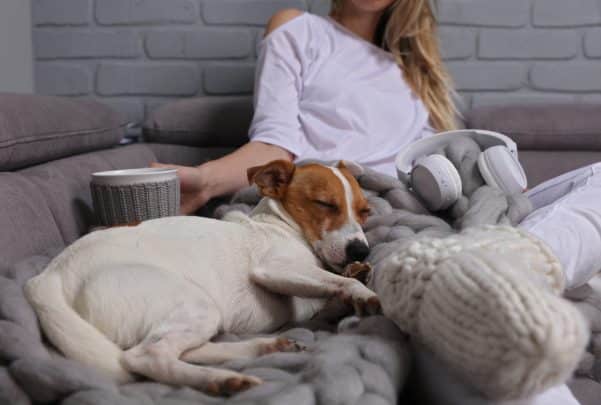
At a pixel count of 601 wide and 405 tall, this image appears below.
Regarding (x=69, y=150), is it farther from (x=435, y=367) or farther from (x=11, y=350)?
(x=435, y=367)

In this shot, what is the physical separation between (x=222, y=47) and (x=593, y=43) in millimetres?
1216

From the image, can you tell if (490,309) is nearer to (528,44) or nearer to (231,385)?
(231,385)

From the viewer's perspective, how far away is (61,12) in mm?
1892

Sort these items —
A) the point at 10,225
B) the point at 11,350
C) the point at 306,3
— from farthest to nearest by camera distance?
the point at 306,3 < the point at 10,225 < the point at 11,350

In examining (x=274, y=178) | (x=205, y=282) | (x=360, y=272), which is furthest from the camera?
(x=274, y=178)

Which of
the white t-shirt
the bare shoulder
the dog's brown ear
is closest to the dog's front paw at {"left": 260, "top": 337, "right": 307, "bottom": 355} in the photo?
the dog's brown ear

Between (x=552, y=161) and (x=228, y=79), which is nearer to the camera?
(x=552, y=161)

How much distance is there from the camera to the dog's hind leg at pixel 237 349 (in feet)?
2.14

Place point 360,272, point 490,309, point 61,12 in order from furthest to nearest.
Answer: point 61,12 → point 360,272 → point 490,309

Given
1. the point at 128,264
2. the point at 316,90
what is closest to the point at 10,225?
the point at 128,264

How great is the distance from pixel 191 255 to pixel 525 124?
134 centimetres

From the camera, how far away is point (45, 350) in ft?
1.95

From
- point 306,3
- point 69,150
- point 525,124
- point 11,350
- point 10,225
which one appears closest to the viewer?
point 11,350

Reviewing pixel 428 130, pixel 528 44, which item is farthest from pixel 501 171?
pixel 528 44
